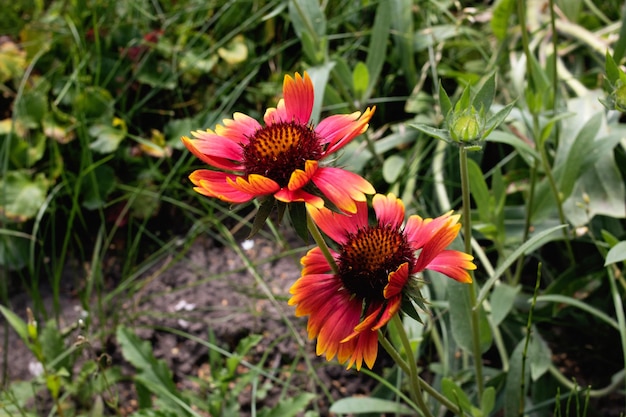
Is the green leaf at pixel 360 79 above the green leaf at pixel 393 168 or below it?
above

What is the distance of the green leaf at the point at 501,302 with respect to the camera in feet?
3.33

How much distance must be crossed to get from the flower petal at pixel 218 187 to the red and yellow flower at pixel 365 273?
2.6 inches

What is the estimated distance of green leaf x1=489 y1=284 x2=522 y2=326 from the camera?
101cm

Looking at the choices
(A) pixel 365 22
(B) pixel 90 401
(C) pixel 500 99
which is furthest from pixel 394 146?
(B) pixel 90 401

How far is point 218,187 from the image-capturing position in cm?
64

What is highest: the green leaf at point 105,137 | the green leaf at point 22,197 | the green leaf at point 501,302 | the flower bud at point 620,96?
the flower bud at point 620,96

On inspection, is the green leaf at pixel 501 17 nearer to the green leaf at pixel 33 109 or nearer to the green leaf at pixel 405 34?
the green leaf at pixel 405 34

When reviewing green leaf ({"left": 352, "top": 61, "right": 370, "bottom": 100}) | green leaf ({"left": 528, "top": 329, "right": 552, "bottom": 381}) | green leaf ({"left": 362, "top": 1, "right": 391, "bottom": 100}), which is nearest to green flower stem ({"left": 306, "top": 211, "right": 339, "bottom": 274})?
green leaf ({"left": 528, "top": 329, "right": 552, "bottom": 381})

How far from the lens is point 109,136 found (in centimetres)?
157

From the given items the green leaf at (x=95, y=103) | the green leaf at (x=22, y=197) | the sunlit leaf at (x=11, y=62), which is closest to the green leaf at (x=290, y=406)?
the green leaf at (x=22, y=197)

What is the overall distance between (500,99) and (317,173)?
990mm

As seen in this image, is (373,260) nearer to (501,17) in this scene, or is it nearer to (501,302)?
(501,302)

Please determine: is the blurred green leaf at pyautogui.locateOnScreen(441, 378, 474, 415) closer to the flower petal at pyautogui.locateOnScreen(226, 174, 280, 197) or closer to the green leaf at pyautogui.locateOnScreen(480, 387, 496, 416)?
the green leaf at pyautogui.locateOnScreen(480, 387, 496, 416)

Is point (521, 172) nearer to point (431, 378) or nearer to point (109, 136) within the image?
point (431, 378)
